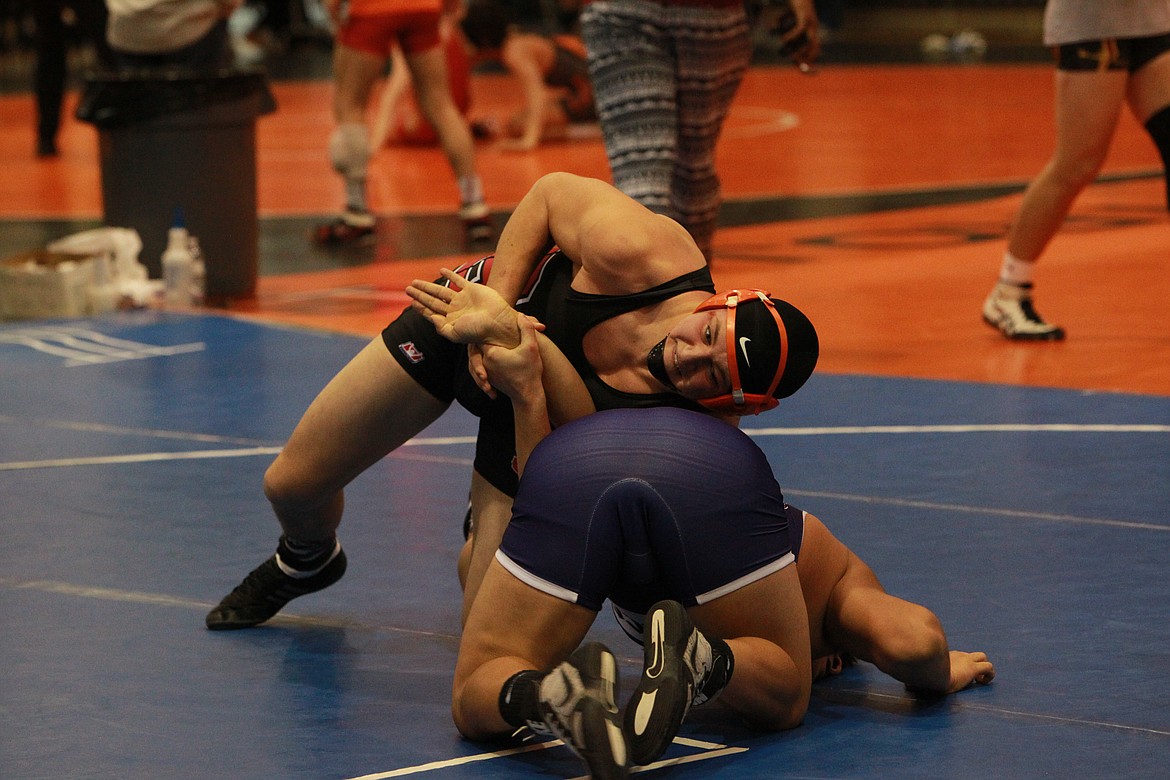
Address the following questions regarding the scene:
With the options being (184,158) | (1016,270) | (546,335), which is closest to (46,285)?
(184,158)

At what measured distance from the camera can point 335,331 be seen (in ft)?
22.3

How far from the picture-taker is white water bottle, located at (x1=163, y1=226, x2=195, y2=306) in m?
7.25

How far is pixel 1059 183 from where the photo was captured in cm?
611

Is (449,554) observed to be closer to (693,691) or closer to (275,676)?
(275,676)

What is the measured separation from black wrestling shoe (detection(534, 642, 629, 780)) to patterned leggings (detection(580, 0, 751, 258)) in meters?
2.91

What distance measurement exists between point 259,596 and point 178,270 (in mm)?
3903

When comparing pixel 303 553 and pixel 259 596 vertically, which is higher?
pixel 303 553

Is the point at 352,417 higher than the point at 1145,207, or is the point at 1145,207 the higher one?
the point at 352,417

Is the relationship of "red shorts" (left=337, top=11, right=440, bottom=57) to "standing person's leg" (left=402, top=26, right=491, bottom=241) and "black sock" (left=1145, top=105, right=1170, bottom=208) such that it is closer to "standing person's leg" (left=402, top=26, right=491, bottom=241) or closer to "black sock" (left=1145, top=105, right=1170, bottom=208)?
"standing person's leg" (left=402, top=26, right=491, bottom=241)

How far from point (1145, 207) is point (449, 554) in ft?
21.9

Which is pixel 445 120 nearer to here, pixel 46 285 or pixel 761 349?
pixel 46 285

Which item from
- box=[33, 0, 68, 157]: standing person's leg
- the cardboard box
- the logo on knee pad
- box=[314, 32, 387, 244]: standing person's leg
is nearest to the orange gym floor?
box=[33, 0, 68, 157]: standing person's leg

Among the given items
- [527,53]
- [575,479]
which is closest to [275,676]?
[575,479]

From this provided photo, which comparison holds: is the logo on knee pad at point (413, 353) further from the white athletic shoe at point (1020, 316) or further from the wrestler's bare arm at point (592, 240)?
the white athletic shoe at point (1020, 316)
